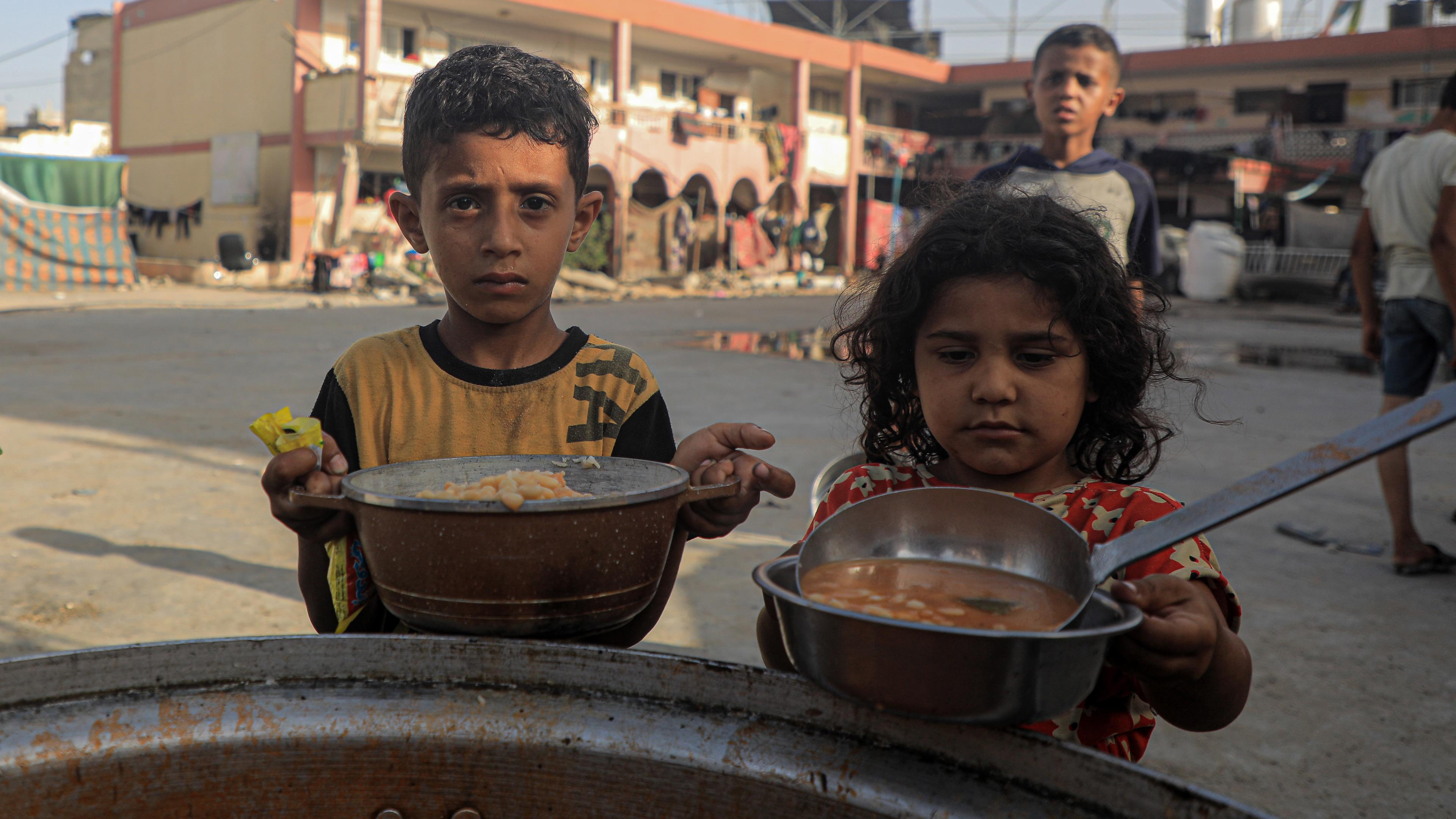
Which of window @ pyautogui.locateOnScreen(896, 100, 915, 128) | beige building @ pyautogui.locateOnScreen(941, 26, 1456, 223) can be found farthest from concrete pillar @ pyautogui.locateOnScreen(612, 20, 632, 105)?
window @ pyautogui.locateOnScreen(896, 100, 915, 128)

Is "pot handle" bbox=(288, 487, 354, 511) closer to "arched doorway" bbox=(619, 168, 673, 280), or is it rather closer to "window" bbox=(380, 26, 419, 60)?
"window" bbox=(380, 26, 419, 60)

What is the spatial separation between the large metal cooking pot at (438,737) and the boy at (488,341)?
352mm

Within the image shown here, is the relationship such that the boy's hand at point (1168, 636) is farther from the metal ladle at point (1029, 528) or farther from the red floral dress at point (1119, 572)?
the red floral dress at point (1119, 572)

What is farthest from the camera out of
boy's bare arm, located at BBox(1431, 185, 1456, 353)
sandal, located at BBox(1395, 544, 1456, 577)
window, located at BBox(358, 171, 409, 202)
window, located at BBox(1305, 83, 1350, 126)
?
window, located at BBox(1305, 83, 1350, 126)

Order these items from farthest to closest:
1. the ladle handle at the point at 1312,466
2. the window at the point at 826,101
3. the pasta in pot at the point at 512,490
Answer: the window at the point at 826,101
the pasta in pot at the point at 512,490
the ladle handle at the point at 1312,466

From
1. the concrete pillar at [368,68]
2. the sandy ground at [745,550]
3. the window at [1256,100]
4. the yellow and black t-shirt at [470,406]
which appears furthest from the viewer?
the window at [1256,100]

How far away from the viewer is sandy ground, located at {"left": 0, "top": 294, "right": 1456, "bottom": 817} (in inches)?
84.7

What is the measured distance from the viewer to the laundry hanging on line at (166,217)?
800 inches

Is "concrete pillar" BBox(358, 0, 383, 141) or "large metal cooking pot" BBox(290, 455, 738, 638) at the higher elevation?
"concrete pillar" BBox(358, 0, 383, 141)

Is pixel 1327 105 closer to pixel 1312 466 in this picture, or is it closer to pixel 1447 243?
pixel 1447 243

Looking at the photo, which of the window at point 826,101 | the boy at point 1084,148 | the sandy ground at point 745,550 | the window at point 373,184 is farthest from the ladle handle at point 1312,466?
the window at point 826,101

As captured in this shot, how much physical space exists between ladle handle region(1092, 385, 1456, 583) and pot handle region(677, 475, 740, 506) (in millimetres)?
376

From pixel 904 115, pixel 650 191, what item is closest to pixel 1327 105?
pixel 904 115

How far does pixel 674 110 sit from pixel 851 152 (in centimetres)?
531
